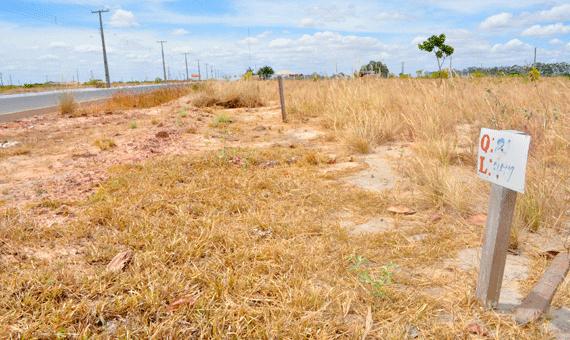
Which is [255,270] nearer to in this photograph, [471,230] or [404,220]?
[404,220]

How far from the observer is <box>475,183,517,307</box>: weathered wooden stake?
64.1 inches

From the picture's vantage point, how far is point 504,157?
1.54 metres

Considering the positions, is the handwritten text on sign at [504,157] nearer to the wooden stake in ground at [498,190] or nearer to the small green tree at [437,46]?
the wooden stake in ground at [498,190]

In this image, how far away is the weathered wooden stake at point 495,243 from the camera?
1627 millimetres

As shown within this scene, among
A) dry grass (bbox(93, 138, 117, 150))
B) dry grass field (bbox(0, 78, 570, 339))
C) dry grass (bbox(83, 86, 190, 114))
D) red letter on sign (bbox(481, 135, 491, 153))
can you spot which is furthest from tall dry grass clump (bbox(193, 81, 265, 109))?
red letter on sign (bbox(481, 135, 491, 153))

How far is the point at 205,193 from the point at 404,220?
1848 mm

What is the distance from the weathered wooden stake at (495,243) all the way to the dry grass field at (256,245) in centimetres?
9

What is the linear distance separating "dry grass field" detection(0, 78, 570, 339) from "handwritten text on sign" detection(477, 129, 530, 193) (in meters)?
0.67

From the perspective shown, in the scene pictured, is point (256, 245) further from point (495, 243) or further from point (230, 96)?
point (230, 96)

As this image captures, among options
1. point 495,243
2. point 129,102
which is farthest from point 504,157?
point 129,102

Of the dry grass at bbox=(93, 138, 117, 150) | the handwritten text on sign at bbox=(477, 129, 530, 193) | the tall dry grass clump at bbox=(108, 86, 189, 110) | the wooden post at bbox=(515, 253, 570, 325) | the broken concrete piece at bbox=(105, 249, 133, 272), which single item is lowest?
the wooden post at bbox=(515, 253, 570, 325)

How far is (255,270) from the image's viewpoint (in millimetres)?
2088

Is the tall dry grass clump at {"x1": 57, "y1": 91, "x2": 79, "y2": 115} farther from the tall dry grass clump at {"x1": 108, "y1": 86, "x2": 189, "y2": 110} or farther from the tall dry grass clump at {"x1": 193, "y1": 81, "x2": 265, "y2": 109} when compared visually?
the tall dry grass clump at {"x1": 193, "y1": 81, "x2": 265, "y2": 109}

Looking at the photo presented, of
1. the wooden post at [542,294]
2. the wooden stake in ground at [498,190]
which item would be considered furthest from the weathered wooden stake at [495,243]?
the wooden post at [542,294]
